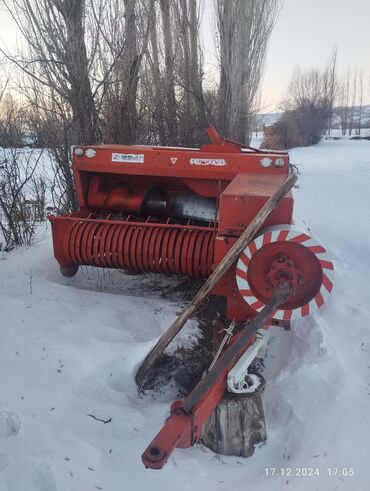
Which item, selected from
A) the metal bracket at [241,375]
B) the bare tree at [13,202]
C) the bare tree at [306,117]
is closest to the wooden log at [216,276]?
the metal bracket at [241,375]

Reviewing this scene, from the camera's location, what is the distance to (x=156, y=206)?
4117 mm

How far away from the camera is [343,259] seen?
4.99 meters

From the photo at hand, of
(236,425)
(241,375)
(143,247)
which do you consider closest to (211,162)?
(143,247)

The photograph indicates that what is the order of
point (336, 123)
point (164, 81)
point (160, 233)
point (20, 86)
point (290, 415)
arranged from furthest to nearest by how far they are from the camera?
point (336, 123) → point (164, 81) → point (20, 86) → point (160, 233) → point (290, 415)

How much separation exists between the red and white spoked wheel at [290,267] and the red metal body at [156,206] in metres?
0.37

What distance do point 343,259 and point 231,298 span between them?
8.05 feet

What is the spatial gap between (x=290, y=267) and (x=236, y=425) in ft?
3.16

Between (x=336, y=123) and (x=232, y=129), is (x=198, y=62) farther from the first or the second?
(x=336, y=123)

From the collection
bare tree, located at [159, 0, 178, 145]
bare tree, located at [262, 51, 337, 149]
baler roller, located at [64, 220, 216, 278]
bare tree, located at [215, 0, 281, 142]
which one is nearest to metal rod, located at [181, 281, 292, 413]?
baler roller, located at [64, 220, 216, 278]

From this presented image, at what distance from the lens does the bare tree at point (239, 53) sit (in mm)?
10336

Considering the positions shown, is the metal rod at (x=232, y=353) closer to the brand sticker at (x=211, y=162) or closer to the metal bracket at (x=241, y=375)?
the metal bracket at (x=241, y=375)

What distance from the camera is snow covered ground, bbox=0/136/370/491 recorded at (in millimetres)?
2021

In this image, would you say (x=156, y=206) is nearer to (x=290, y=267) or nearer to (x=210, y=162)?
(x=210, y=162)

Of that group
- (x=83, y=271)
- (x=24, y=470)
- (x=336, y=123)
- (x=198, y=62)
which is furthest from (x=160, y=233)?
(x=336, y=123)
